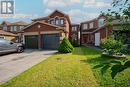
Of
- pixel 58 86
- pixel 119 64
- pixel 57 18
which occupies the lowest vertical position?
pixel 58 86

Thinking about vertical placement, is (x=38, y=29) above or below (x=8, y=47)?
above

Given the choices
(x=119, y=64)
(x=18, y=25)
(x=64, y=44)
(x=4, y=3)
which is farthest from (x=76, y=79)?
(x=18, y=25)

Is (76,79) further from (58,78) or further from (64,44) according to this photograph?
(64,44)

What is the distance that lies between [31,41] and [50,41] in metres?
3.49

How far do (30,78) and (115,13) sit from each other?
27.9 ft

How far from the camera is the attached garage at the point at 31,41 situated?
33.7 m

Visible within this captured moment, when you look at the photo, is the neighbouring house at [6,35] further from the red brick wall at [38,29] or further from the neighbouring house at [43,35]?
the red brick wall at [38,29]

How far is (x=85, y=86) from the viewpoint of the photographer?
924cm

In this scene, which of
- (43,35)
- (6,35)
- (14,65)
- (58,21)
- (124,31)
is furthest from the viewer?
(58,21)

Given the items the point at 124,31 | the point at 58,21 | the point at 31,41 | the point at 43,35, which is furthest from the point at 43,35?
the point at 124,31

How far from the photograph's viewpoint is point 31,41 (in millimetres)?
34031

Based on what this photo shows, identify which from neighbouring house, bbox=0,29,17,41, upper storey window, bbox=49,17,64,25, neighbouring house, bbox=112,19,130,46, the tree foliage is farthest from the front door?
the tree foliage

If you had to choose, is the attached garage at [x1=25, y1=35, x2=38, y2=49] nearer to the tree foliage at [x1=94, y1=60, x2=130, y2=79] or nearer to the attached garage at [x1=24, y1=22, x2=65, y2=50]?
the attached garage at [x1=24, y1=22, x2=65, y2=50]

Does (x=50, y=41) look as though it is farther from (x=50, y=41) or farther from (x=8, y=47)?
(x=8, y=47)
